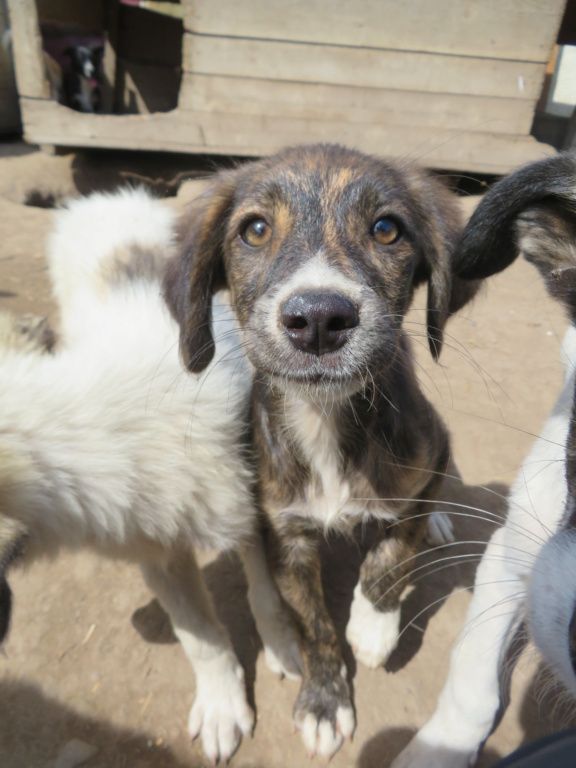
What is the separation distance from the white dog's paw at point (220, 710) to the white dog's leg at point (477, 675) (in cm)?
57

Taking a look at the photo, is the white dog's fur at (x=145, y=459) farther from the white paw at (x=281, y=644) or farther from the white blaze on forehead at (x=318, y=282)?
the white blaze on forehead at (x=318, y=282)

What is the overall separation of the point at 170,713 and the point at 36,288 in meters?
3.33

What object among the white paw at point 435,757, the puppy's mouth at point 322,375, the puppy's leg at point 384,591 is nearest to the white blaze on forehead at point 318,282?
the puppy's mouth at point 322,375

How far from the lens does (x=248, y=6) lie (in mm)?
5094

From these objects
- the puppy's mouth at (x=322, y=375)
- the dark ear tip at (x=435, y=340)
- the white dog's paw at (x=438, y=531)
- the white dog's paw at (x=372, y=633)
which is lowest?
the white dog's paw at (x=438, y=531)

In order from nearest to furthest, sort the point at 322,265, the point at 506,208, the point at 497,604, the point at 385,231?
1. the point at 506,208
2. the point at 322,265
3. the point at 497,604
4. the point at 385,231

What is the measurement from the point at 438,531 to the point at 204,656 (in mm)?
1247

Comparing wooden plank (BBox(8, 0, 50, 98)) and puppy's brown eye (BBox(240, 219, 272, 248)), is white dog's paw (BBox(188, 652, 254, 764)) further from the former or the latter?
wooden plank (BBox(8, 0, 50, 98))

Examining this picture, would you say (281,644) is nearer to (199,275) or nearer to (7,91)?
(199,275)

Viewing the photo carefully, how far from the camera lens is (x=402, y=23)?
16.8 ft

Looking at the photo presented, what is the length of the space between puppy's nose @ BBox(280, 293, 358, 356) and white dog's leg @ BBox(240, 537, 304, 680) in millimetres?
1082

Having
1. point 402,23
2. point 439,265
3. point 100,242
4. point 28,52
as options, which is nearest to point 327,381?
point 439,265

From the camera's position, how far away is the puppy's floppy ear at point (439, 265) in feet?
6.17

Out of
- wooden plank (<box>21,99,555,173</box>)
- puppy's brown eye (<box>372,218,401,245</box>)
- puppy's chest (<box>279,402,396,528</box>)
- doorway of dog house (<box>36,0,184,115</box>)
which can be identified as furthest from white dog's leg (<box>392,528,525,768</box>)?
doorway of dog house (<box>36,0,184,115</box>)
